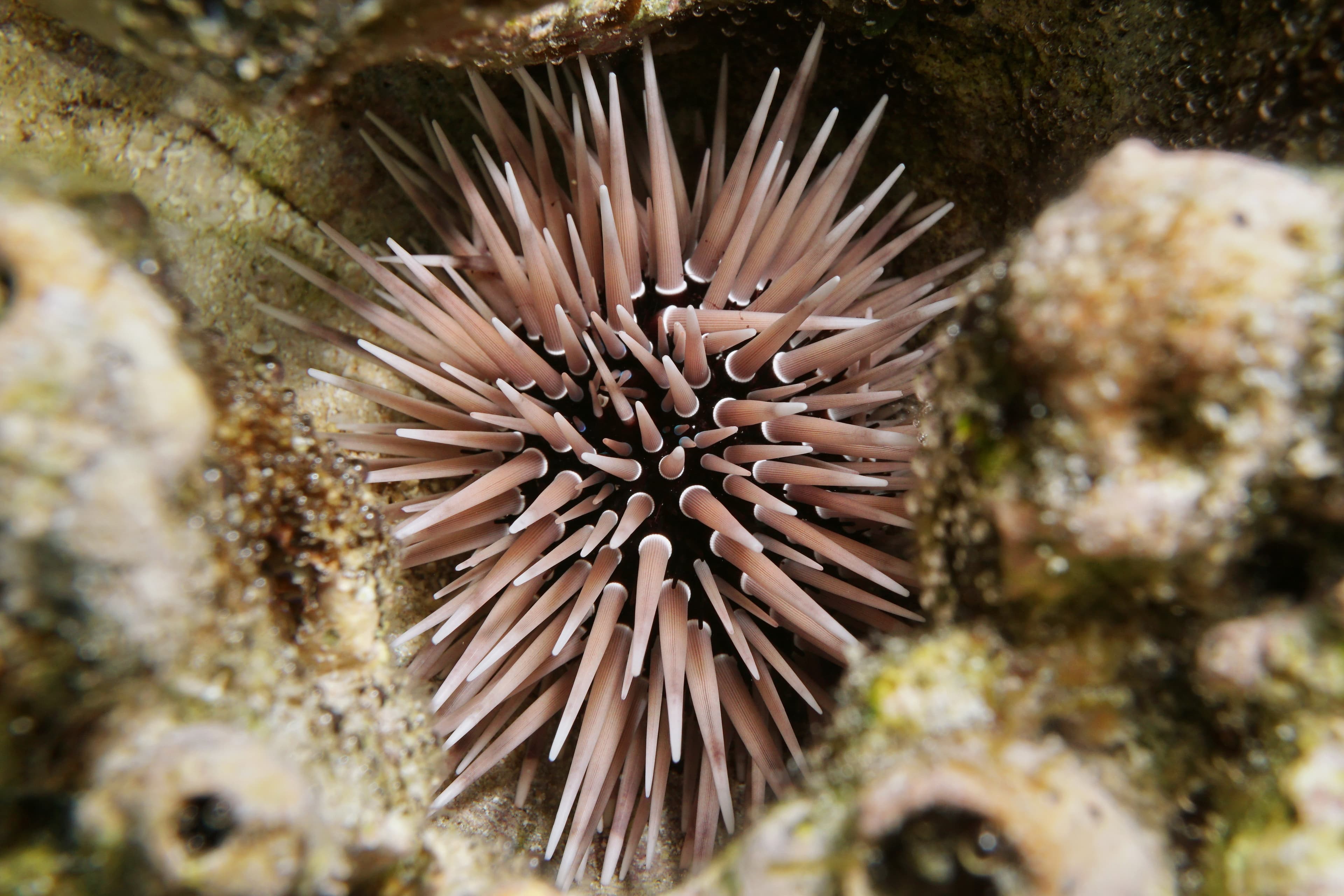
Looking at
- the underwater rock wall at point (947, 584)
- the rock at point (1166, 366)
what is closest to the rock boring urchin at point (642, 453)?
the underwater rock wall at point (947, 584)

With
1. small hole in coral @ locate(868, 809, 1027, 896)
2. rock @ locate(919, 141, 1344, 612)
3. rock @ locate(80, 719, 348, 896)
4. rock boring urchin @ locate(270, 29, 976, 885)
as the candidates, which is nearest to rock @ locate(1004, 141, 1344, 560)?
rock @ locate(919, 141, 1344, 612)

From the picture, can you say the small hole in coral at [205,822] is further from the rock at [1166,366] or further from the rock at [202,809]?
the rock at [1166,366]

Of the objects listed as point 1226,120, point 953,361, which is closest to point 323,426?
point 953,361

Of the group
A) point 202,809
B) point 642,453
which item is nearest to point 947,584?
point 642,453

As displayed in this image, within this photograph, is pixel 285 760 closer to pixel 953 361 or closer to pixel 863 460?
pixel 953 361

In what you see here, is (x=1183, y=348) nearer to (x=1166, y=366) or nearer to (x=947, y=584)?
(x=1166, y=366)
